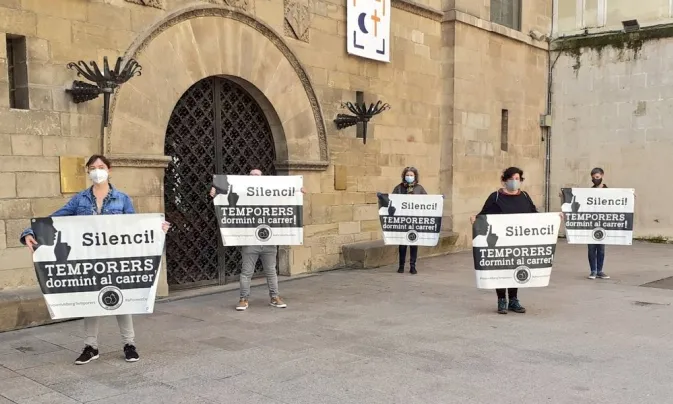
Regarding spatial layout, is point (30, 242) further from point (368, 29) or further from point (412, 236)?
point (368, 29)

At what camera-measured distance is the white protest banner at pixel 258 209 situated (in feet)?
24.9

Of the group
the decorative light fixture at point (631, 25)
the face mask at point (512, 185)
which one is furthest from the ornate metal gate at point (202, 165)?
the decorative light fixture at point (631, 25)

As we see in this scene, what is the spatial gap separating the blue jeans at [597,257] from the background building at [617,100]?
637cm

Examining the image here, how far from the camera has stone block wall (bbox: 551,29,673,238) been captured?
15023 mm

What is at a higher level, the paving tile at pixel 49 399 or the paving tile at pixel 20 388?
the paving tile at pixel 49 399

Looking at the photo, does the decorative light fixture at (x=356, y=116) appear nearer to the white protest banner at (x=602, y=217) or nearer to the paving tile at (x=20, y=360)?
the white protest banner at (x=602, y=217)

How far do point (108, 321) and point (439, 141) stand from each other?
27.8 feet

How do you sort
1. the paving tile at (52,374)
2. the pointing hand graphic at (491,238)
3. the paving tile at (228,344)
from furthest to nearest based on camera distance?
the pointing hand graphic at (491,238), the paving tile at (228,344), the paving tile at (52,374)

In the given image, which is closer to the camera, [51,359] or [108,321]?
[51,359]

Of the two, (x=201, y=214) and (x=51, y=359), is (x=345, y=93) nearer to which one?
(x=201, y=214)

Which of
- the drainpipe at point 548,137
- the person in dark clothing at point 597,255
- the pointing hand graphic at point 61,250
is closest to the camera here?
the pointing hand graphic at point 61,250

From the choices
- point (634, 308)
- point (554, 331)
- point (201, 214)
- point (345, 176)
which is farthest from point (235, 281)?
point (634, 308)

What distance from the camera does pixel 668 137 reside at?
14.9 meters

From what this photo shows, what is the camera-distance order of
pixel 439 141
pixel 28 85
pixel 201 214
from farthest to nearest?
1. pixel 439 141
2. pixel 201 214
3. pixel 28 85
